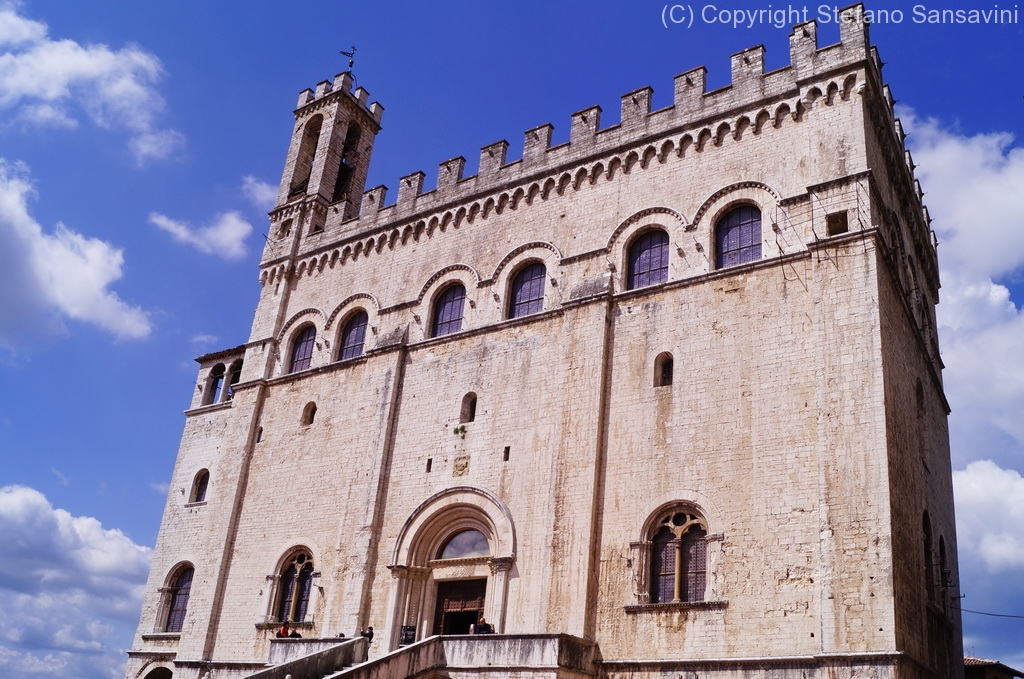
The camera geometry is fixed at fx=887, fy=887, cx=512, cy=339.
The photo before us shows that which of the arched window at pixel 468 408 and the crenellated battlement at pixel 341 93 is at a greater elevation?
the crenellated battlement at pixel 341 93

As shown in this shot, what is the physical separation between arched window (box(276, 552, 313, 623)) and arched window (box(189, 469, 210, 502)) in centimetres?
614

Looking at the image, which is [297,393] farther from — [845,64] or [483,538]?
[845,64]

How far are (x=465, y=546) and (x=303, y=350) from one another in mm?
8924

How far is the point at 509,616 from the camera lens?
700 inches

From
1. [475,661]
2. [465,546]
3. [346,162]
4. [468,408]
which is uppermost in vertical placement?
[346,162]

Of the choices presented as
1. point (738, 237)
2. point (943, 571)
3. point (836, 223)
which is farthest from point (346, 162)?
point (943, 571)

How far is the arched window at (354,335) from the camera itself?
24.4 meters

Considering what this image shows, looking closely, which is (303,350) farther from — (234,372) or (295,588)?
(295,588)

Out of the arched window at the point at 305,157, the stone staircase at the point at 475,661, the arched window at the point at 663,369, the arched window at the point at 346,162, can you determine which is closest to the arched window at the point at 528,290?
the arched window at the point at 663,369

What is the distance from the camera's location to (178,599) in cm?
2577

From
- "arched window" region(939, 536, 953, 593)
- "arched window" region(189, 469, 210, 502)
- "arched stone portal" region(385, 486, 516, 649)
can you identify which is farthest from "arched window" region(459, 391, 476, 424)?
"arched window" region(939, 536, 953, 593)

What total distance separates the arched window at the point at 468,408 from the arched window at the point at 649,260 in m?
4.52

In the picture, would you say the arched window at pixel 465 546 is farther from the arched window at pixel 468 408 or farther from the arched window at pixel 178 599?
the arched window at pixel 178 599

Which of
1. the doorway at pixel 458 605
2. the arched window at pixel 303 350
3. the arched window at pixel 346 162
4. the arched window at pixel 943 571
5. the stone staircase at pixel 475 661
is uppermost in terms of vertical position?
the arched window at pixel 346 162
